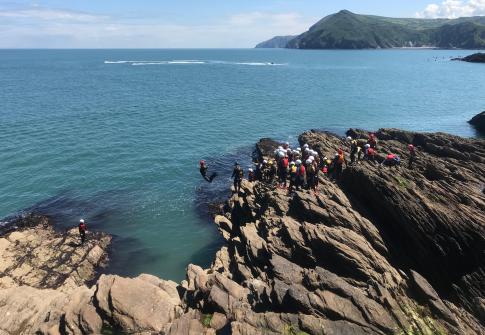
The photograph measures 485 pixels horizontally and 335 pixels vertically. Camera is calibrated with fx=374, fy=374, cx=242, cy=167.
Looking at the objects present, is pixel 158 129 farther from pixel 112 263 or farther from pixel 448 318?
pixel 448 318

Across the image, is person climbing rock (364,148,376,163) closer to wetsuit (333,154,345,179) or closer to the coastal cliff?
wetsuit (333,154,345,179)

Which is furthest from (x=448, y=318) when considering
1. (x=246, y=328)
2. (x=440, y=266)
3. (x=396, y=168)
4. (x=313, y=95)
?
(x=313, y=95)

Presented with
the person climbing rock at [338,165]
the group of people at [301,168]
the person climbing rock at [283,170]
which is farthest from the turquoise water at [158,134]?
the person climbing rock at [338,165]

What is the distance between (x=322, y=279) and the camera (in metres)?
21.0

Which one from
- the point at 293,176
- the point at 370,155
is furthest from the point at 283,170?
the point at 370,155

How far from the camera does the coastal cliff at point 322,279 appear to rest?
19.2m

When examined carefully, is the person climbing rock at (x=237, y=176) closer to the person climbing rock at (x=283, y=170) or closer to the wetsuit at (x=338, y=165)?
the person climbing rock at (x=283, y=170)

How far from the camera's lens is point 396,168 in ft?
114

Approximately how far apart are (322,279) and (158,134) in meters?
56.4

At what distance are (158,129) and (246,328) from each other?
62063 mm

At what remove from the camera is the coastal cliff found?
1916 cm

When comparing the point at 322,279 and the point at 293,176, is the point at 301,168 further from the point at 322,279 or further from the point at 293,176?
the point at 322,279

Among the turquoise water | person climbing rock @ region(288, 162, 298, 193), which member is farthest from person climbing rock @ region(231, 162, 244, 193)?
person climbing rock @ region(288, 162, 298, 193)

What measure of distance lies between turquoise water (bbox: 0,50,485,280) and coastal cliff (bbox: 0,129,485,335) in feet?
20.0
